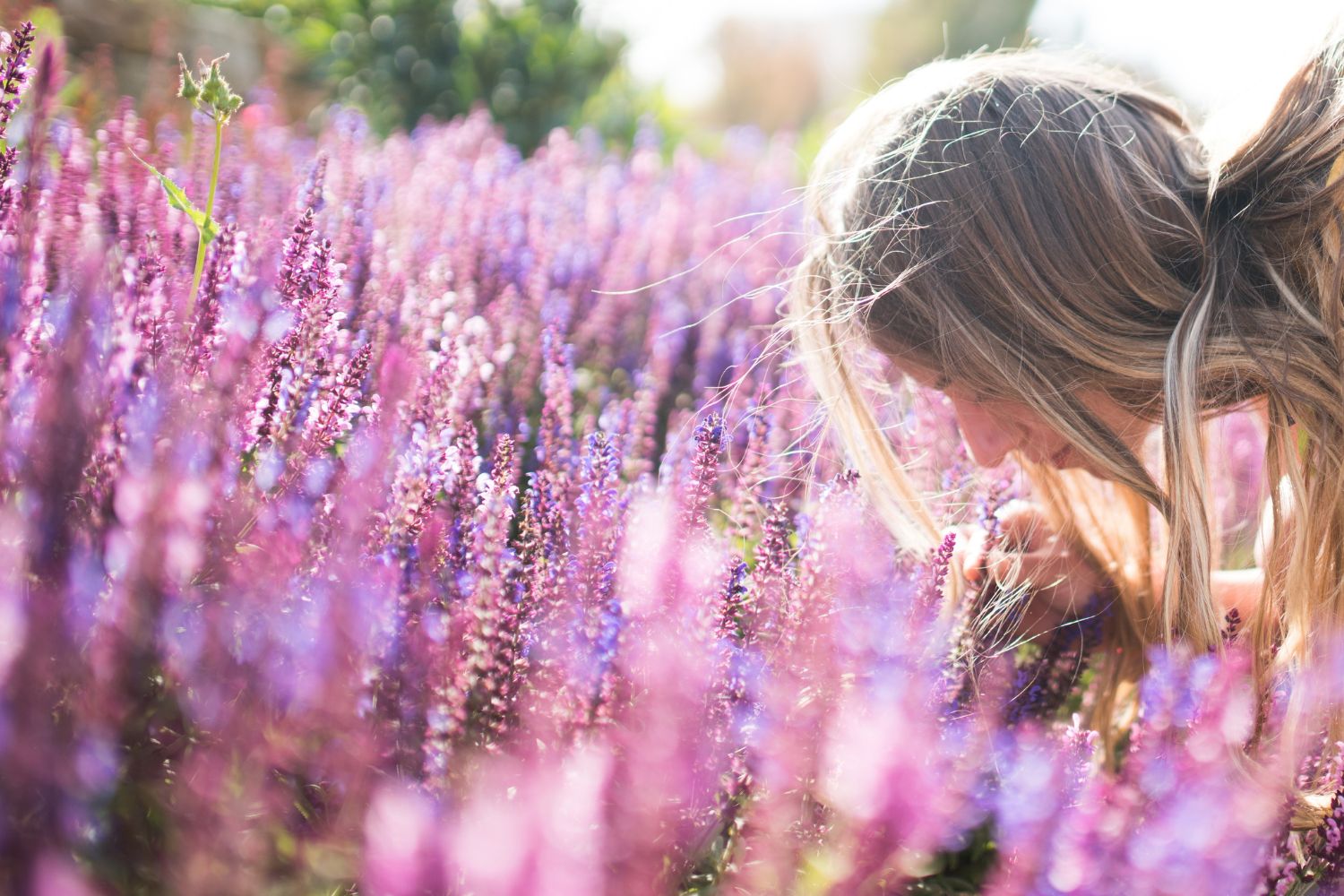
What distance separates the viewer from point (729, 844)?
52.9 inches

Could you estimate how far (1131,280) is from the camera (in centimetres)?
195

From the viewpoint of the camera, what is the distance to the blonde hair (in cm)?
193

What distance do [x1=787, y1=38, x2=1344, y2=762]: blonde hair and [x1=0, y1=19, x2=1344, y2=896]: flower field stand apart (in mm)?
294

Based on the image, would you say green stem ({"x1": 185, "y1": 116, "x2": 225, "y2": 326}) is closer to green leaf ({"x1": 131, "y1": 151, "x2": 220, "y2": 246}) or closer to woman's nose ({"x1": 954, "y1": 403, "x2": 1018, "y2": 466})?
green leaf ({"x1": 131, "y1": 151, "x2": 220, "y2": 246})

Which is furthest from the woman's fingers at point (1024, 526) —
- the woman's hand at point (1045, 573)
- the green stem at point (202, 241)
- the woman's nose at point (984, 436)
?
the green stem at point (202, 241)

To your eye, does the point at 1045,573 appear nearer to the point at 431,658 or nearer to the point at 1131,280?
the point at 1131,280

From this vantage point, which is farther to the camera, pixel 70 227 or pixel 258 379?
pixel 70 227

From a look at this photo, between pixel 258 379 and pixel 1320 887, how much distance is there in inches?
61.2

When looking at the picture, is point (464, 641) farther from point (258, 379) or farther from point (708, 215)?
point (708, 215)

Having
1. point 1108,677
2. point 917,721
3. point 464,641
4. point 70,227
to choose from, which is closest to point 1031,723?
point 1108,677

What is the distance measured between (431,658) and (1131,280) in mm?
1519

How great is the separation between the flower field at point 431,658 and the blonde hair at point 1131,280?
294 millimetres

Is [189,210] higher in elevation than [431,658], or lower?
higher

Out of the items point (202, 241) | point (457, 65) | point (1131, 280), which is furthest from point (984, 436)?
point (457, 65)
